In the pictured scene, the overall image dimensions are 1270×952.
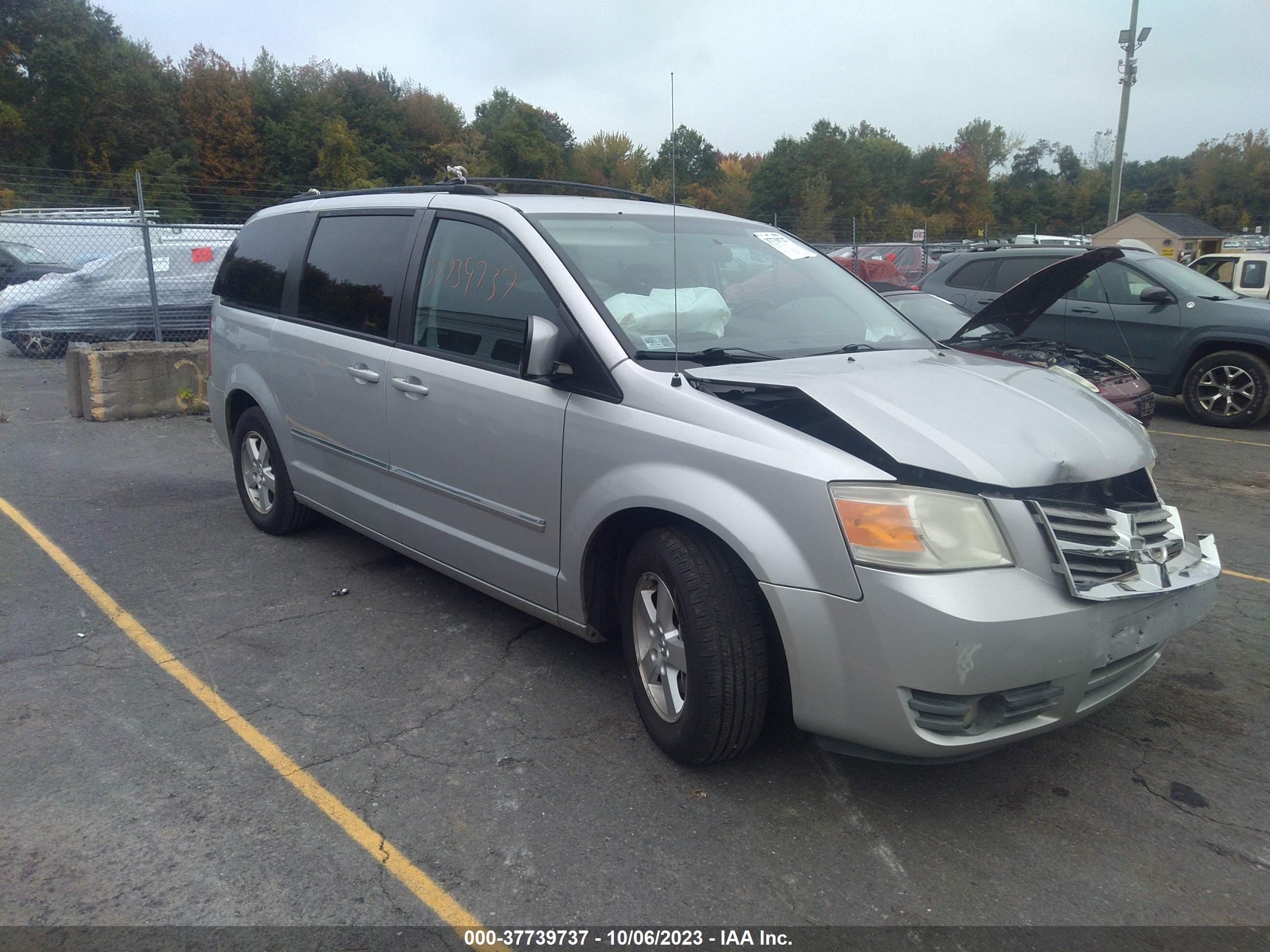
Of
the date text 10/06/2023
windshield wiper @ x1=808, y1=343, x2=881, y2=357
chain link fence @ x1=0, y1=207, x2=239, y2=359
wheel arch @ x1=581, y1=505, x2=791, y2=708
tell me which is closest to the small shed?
chain link fence @ x1=0, y1=207, x2=239, y2=359

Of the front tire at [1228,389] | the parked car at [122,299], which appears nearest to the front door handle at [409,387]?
the front tire at [1228,389]

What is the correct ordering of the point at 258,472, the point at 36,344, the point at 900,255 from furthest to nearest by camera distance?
the point at 900,255 → the point at 36,344 → the point at 258,472

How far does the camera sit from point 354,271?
4.66 meters

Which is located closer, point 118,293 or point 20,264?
point 118,293

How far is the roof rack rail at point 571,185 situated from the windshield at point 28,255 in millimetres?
13567

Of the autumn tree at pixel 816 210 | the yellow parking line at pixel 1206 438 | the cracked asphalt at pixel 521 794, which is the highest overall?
the autumn tree at pixel 816 210

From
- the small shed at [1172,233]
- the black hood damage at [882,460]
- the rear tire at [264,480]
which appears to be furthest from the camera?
the small shed at [1172,233]

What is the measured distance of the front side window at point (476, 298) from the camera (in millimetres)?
3703

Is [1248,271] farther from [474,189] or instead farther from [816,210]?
[474,189]

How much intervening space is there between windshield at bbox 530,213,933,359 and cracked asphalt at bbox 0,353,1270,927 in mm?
1458

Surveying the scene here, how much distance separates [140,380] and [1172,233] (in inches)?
1672

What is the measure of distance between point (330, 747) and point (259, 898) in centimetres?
80

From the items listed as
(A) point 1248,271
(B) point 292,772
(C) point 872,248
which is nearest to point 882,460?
(B) point 292,772

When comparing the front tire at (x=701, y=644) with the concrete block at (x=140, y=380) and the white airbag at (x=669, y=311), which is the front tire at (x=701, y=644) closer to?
the white airbag at (x=669, y=311)
